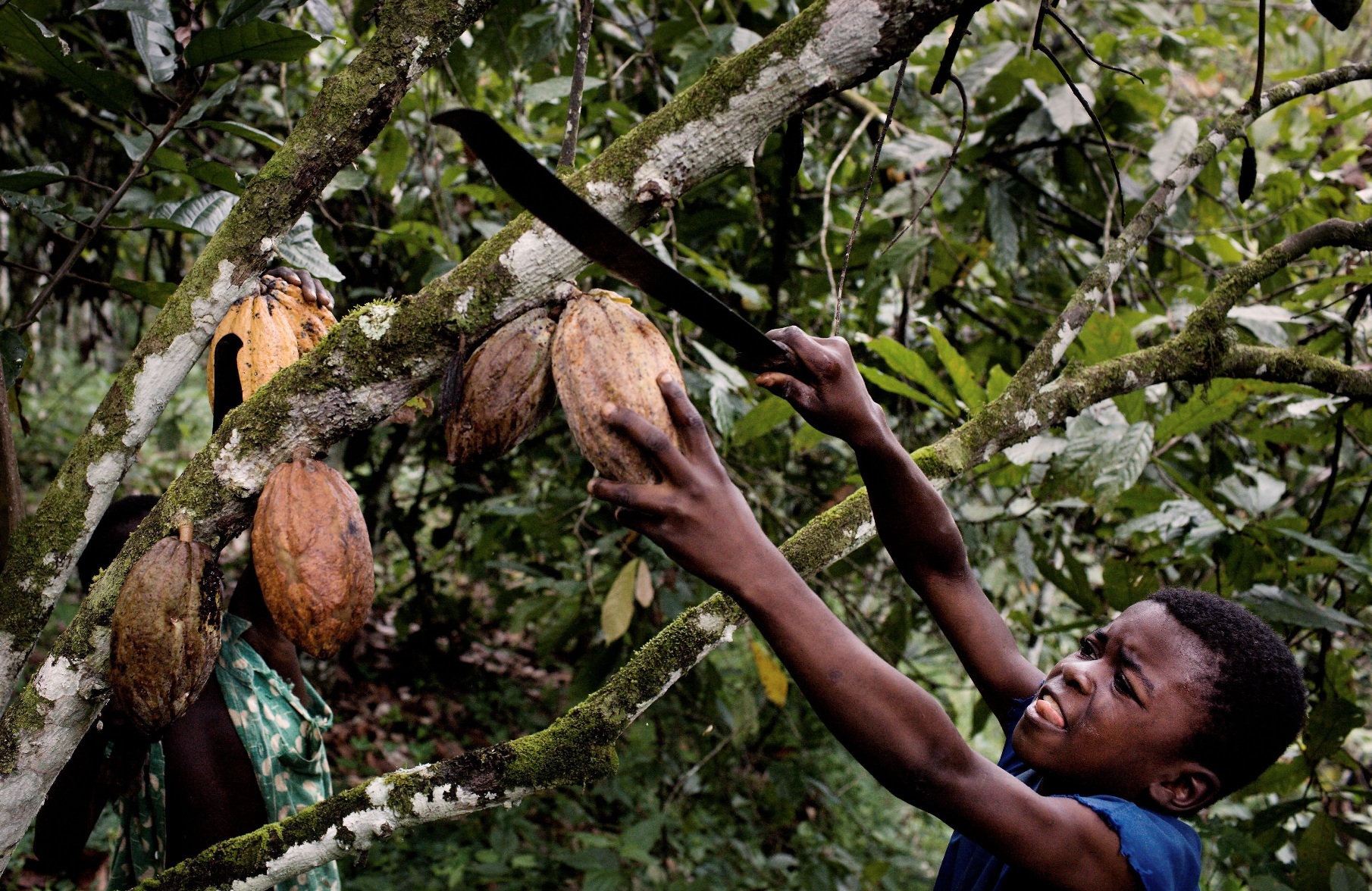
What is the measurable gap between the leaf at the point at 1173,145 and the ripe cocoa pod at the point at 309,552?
88.3 inches

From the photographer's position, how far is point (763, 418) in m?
1.87

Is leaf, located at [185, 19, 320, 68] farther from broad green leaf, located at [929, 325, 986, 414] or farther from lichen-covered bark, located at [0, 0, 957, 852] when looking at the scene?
broad green leaf, located at [929, 325, 986, 414]

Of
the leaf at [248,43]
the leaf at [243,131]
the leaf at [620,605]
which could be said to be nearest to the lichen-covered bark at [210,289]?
the leaf at [248,43]

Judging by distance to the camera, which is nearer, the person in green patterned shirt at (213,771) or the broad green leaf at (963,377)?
the person in green patterned shirt at (213,771)

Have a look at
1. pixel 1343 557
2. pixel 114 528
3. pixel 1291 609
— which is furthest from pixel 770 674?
pixel 114 528

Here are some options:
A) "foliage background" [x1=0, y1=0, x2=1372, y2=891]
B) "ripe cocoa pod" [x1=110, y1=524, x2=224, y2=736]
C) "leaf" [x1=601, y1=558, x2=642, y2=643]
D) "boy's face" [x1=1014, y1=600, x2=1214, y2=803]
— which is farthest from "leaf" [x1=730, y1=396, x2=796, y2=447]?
"ripe cocoa pod" [x1=110, y1=524, x2=224, y2=736]

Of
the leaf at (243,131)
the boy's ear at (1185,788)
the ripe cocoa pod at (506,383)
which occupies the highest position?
the leaf at (243,131)

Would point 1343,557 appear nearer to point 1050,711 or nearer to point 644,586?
point 1050,711

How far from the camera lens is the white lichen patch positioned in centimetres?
81

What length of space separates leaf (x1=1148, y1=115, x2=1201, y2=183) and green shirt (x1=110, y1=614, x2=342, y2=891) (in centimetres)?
232

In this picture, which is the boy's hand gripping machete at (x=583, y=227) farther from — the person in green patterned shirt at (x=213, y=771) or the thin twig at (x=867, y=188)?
the person in green patterned shirt at (x=213, y=771)

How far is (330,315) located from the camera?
108 cm

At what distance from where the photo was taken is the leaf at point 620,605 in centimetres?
202

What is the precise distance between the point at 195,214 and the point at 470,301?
795 mm
